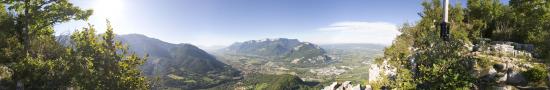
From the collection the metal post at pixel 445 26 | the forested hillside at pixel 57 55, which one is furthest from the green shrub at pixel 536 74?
the forested hillside at pixel 57 55

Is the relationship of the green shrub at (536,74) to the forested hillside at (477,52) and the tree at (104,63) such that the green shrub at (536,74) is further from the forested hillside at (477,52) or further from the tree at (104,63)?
the tree at (104,63)

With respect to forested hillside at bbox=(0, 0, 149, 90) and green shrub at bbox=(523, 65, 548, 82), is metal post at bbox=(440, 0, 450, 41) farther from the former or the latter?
forested hillside at bbox=(0, 0, 149, 90)

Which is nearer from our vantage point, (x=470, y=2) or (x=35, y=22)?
(x=35, y=22)

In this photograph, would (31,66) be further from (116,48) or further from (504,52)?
(504,52)

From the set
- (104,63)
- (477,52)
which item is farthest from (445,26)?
(104,63)

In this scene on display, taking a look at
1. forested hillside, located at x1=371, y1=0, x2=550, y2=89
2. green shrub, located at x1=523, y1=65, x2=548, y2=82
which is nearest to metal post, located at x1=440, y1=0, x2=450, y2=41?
forested hillside, located at x1=371, y1=0, x2=550, y2=89

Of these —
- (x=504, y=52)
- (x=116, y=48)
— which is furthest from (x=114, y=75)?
(x=504, y=52)

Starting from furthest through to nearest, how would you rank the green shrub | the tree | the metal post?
the green shrub < the tree < the metal post

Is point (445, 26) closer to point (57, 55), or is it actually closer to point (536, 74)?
point (536, 74)
